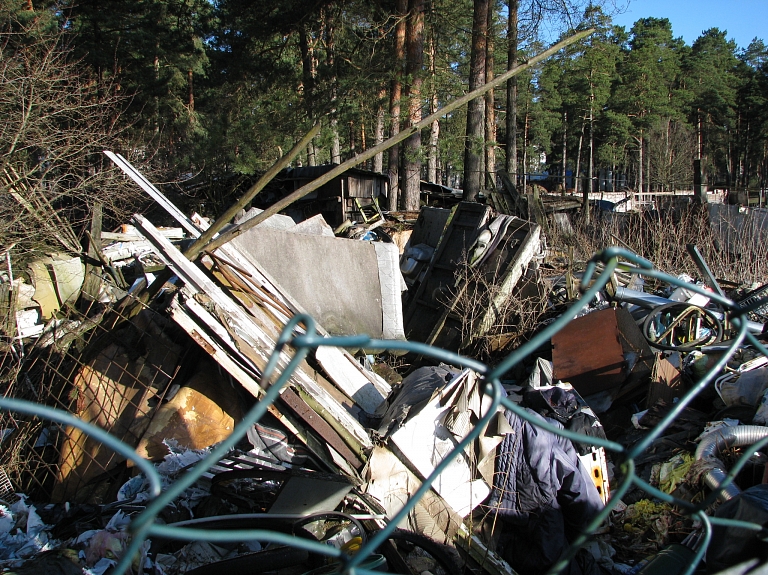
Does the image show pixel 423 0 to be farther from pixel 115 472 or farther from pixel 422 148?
pixel 115 472

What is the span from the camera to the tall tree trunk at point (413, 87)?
1067cm

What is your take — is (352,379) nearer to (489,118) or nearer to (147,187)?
(147,187)

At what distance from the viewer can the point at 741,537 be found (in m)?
1.42

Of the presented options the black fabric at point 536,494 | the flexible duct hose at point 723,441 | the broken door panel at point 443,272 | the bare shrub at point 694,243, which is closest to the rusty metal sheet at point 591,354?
the flexible duct hose at point 723,441

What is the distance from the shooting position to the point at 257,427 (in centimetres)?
356

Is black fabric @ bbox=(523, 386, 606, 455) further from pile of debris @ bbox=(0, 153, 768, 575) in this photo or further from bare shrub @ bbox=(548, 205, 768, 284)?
bare shrub @ bbox=(548, 205, 768, 284)

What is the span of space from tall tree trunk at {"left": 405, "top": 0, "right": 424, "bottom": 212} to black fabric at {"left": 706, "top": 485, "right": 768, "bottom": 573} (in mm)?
9549

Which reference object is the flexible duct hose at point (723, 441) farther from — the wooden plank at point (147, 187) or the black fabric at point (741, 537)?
the wooden plank at point (147, 187)

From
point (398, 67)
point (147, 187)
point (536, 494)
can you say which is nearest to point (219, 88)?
point (398, 67)

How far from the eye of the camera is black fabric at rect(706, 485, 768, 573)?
54.2 inches

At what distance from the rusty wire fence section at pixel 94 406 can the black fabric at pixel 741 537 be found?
313 centimetres

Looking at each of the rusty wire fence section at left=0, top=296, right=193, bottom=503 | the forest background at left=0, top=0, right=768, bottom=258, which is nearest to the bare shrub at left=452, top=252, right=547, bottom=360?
the rusty wire fence section at left=0, top=296, right=193, bottom=503

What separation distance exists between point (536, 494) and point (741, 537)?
2.36m

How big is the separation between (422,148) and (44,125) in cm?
676
